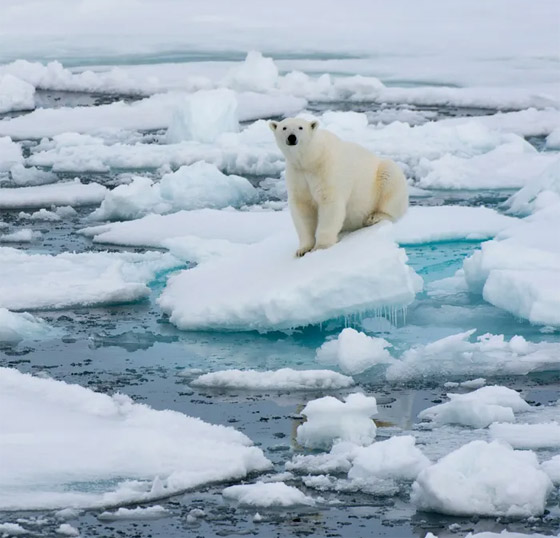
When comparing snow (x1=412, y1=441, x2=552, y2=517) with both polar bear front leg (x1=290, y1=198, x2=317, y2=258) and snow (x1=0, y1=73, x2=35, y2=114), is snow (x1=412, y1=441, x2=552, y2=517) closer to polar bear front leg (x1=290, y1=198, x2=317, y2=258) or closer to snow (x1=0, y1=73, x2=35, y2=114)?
polar bear front leg (x1=290, y1=198, x2=317, y2=258)

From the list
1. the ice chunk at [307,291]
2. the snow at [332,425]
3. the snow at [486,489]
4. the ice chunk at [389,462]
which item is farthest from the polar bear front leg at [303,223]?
the snow at [486,489]

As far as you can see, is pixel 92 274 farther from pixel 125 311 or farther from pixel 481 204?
pixel 481 204

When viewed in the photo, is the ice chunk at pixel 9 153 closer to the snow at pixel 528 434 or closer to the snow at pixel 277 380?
the snow at pixel 277 380

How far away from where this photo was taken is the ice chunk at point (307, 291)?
5582 millimetres

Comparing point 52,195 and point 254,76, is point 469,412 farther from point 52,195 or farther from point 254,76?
point 254,76

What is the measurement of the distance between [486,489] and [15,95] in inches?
438

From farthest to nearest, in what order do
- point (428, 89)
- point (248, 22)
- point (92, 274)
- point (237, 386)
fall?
point (248, 22), point (428, 89), point (92, 274), point (237, 386)

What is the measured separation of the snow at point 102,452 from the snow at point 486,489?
616 millimetres

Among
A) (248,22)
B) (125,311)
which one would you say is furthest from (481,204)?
(248,22)

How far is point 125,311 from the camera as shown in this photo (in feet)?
20.4

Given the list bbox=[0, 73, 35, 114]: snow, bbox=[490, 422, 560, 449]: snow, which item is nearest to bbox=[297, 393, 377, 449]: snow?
bbox=[490, 422, 560, 449]: snow

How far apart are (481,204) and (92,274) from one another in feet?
10.8

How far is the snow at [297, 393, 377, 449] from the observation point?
14.1 feet

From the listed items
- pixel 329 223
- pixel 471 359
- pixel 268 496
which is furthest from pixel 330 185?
pixel 268 496
